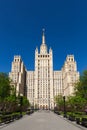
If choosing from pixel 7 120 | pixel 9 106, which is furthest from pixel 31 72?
pixel 7 120

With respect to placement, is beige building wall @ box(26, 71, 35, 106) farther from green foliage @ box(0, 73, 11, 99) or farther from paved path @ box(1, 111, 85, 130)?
paved path @ box(1, 111, 85, 130)

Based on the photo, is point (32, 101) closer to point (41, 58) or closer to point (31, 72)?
point (31, 72)

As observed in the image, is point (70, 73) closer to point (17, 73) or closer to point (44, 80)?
point (44, 80)

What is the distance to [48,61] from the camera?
19325cm

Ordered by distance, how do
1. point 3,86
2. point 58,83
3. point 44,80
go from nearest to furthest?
point 3,86
point 44,80
point 58,83

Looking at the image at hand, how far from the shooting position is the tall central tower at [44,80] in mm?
185250

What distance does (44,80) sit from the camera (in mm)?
189000

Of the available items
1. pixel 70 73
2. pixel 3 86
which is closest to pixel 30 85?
pixel 70 73

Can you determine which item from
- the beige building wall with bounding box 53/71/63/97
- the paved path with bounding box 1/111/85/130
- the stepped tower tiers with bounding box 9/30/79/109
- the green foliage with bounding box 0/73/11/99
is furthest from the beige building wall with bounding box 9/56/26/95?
the paved path with bounding box 1/111/85/130

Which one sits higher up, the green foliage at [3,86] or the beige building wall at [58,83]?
the beige building wall at [58,83]

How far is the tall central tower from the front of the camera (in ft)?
608

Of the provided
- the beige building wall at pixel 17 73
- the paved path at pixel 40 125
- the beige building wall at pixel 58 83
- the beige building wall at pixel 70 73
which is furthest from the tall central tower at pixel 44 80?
the paved path at pixel 40 125

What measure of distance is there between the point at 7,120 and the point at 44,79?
524 ft

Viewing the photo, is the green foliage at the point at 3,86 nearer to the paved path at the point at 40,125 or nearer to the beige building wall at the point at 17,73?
the paved path at the point at 40,125
